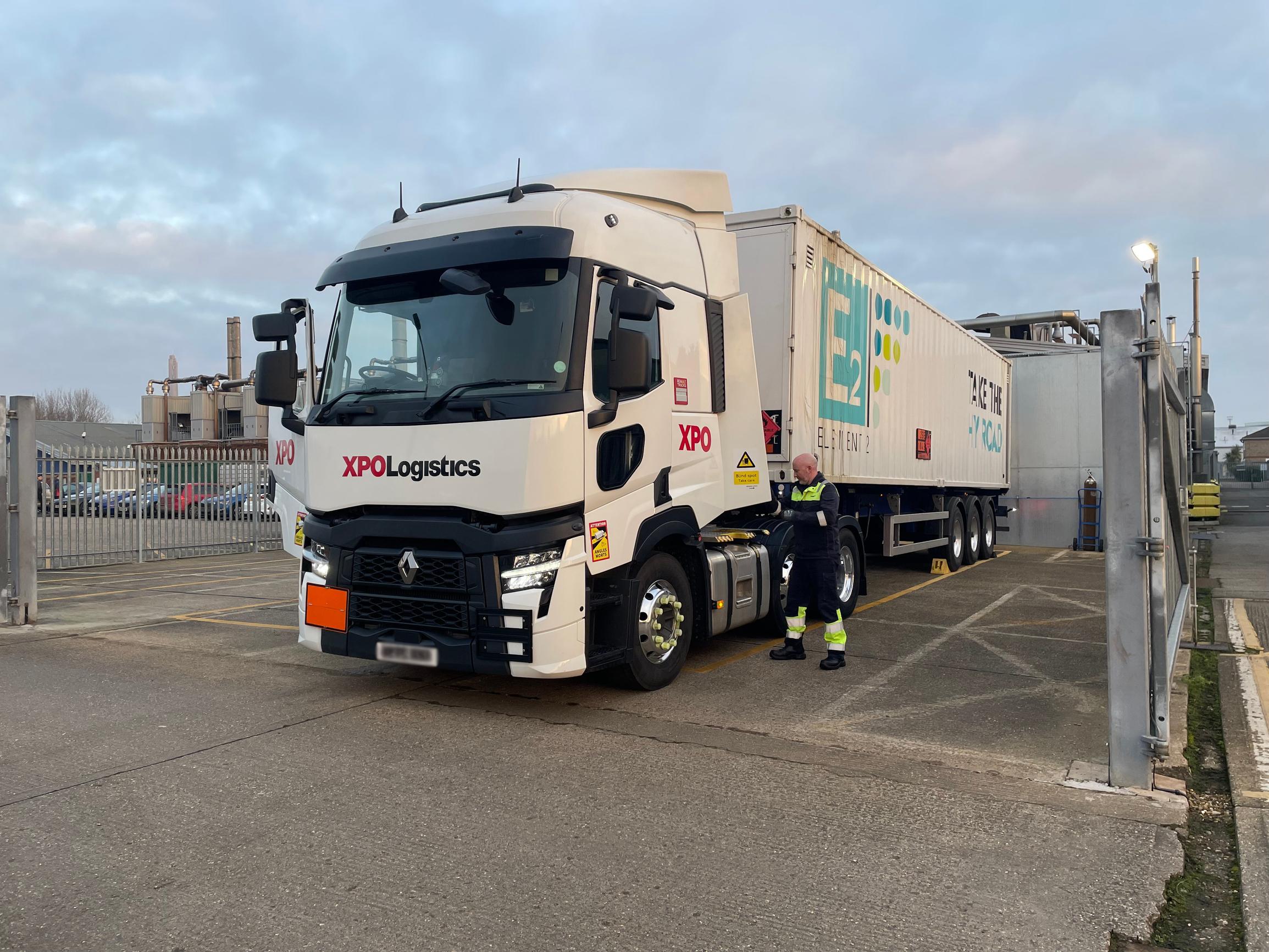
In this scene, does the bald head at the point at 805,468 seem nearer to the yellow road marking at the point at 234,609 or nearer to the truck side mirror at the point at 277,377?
the truck side mirror at the point at 277,377

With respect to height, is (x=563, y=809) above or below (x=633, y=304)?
below

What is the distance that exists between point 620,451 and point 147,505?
41.8 feet

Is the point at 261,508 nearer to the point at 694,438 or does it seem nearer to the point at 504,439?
the point at 694,438

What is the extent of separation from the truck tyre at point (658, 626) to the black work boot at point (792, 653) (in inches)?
48.0

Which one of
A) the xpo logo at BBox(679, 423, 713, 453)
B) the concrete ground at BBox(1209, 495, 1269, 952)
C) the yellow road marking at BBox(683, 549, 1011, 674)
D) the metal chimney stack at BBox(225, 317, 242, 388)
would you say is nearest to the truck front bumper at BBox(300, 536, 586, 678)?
the xpo logo at BBox(679, 423, 713, 453)

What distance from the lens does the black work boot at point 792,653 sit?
7555 mm

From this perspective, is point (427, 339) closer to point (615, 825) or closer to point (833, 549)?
point (615, 825)

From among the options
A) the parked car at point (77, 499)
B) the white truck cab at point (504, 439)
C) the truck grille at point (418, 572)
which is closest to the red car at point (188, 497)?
the parked car at point (77, 499)

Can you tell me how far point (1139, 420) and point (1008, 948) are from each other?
2.64m

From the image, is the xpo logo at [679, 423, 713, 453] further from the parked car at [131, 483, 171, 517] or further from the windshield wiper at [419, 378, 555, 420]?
the parked car at [131, 483, 171, 517]

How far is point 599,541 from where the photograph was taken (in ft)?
18.3

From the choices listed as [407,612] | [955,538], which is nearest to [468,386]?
[407,612]

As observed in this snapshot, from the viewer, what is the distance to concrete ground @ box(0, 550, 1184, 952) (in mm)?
3170

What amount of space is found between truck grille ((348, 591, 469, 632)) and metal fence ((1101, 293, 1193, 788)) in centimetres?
344
